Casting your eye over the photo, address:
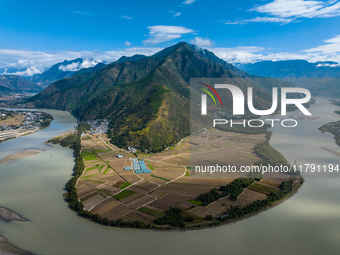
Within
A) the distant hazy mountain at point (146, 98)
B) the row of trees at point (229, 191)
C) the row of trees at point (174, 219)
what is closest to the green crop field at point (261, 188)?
the row of trees at point (229, 191)

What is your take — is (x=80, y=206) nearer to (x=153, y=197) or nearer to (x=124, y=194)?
(x=124, y=194)

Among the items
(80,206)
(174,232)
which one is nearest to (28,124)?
(80,206)

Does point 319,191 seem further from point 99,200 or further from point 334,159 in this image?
point 99,200

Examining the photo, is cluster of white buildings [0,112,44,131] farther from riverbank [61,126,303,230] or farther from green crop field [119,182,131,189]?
green crop field [119,182,131,189]

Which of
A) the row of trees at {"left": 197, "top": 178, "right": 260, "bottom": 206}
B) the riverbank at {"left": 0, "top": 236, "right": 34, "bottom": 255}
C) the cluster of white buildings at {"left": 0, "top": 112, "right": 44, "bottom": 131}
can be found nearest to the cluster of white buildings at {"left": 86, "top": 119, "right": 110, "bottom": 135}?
the cluster of white buildings at {"left": 0, "top": 112, "right": 44, "bottom": 131}

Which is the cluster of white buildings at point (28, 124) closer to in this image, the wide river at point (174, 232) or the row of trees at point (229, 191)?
the wide river at point (174, 232)
